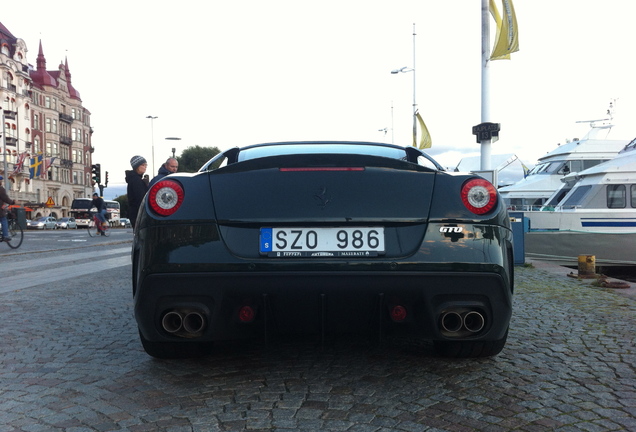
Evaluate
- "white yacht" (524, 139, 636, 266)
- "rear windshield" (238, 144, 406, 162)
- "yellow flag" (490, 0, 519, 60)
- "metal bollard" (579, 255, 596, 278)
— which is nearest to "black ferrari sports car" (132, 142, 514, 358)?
"rear windshield" (238, 144, 406, 162)

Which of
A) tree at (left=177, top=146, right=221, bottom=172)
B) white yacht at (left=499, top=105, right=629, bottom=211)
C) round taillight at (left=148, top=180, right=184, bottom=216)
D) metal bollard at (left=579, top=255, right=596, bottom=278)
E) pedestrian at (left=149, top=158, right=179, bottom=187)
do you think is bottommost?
metal bollard at (left=579, top=255, right=596, bottom=278)

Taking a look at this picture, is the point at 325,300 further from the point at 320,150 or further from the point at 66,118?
the point at 66,118

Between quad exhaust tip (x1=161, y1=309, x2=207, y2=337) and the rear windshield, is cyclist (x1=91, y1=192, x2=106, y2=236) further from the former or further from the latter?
quad exhaust tip (x1=161, y1=309, x2=207, y2=337)

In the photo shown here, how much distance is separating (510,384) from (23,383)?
268 centimetres

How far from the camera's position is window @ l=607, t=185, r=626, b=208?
48.0 feet

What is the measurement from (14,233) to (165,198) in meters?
15.0

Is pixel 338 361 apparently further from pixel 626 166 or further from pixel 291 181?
pixel 626 166

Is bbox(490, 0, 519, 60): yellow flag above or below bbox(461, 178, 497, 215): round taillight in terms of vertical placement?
above

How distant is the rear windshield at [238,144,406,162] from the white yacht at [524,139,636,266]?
10.9 meters

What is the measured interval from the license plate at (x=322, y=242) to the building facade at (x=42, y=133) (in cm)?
5839

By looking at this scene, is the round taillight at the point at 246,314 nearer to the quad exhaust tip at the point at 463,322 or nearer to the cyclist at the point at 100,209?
the quad exhaust tip at the point at 463,322

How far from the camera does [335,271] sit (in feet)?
9.65

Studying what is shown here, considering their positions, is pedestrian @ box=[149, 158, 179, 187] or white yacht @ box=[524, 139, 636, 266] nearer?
pedestrian @ box=[149, 158, 179, 187]

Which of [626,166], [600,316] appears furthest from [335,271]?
[626,166]
